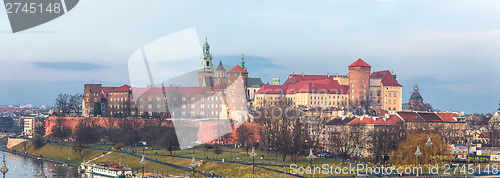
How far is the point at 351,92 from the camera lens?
150 meters

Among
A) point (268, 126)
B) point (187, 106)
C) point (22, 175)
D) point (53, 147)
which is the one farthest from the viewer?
point (187, 106)

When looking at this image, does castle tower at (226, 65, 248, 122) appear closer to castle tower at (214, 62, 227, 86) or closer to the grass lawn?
castle tower at (214, 62, 227, 86)

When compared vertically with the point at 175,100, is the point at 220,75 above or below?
above

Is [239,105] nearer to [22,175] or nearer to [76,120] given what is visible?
[76,120]

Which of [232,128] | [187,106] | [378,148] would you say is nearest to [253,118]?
[232,128]

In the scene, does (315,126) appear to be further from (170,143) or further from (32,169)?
(32,169)

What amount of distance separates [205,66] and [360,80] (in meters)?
54.7

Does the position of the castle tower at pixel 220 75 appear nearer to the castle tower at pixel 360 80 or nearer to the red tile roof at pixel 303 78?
the red tile roof at pixel 303 78

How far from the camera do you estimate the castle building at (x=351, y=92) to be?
484 ft

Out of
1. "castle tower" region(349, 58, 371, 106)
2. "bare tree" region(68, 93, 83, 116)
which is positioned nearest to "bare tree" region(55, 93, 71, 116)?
"bare tree" region(68, 93, 83, 116)

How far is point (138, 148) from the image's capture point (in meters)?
116

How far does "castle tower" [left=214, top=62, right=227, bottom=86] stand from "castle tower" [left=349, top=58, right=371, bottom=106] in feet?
141

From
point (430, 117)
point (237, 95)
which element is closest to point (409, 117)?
point (430, 117)

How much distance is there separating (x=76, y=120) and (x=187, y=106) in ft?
80.5
